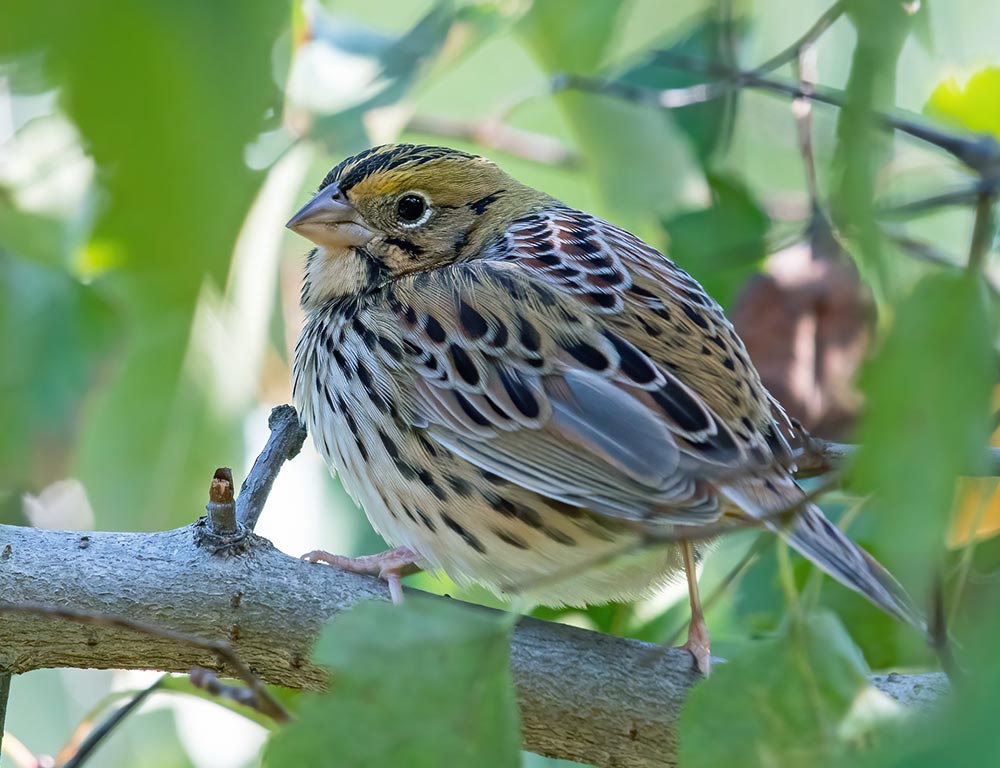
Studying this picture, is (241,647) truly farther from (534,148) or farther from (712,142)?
(534,148)

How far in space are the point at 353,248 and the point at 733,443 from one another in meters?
1.24

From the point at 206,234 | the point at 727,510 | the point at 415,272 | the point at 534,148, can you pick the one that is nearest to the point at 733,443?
the point at 727,510

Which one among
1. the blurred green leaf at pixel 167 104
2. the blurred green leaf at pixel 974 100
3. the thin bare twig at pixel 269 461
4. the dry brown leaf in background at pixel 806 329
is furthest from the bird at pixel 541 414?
the blurred green leaf at pixel 167 104

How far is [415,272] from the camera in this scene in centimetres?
330

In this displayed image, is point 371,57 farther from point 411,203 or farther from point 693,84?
point 693,84

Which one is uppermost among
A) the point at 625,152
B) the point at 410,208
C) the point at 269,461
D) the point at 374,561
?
the point at 625,152

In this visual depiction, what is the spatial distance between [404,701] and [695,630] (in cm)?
136

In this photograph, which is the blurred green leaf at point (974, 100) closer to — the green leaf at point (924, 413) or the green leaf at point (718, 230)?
the green leaf at point (718, 230)

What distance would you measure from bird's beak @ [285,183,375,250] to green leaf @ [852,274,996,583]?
7.80 feet

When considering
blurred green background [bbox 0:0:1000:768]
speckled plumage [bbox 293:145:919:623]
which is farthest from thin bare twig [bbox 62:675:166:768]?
speckled plumage [bbox 293:145:919:623]

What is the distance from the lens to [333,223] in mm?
3307

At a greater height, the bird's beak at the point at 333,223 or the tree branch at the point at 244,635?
the bird's beak at the point at 333,223

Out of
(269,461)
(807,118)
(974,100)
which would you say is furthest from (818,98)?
(807,118)

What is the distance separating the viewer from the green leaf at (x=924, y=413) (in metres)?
0.93
